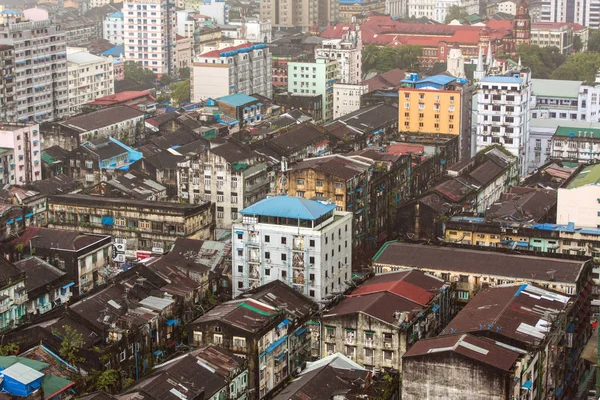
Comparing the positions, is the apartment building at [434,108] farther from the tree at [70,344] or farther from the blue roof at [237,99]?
the tree at [70,344]

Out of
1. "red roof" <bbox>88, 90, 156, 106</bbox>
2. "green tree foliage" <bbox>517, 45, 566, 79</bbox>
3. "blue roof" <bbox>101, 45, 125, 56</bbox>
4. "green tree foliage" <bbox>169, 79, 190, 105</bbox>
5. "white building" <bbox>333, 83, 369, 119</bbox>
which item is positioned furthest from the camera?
"blue roof" <bbox>101, 45, 125, 56</bbox>

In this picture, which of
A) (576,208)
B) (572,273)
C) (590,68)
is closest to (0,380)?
(572,273)

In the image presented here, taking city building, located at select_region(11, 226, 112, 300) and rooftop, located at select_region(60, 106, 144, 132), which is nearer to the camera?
city building, located at select_region(11, 226, 112, 300)

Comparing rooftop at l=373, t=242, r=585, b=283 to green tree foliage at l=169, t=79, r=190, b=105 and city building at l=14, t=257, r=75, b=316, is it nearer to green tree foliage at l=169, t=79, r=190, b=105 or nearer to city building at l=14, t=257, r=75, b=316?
city building at l=14, t=257, r=75, b=316

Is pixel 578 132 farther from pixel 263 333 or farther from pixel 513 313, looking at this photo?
pixel 263 333

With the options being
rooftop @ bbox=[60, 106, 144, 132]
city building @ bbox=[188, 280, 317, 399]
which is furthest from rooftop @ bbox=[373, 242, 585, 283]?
rooftop @ bbox=[60, 106, 144, 132]

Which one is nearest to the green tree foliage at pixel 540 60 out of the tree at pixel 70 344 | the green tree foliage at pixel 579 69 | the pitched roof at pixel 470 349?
the green tree foliage at pixel 579 69

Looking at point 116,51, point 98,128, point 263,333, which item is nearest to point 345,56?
point 98,128
